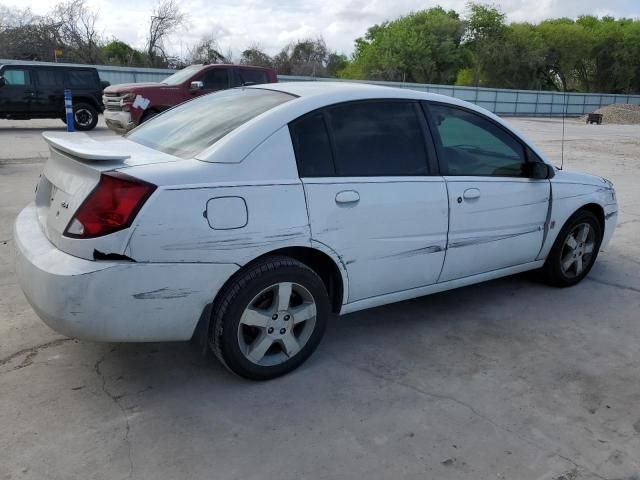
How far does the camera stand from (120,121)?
1270 centimetres

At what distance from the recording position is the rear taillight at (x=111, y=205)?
99.8 inches

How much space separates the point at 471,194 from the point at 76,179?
235 centimetres

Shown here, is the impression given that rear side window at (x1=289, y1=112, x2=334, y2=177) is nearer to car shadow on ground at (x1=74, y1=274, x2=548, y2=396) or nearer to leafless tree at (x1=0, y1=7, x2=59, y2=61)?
car shadow on ground at (x1=74, y1=274, x2=548, y2=396)

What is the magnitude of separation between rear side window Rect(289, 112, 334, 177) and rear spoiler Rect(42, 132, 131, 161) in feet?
2.83

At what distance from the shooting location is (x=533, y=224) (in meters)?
4.16

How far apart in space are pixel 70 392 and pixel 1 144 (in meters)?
12.2

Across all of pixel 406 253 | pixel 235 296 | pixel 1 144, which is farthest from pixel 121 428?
pixel 1 144

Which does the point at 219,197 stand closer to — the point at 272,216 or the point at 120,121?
the point at 272,216

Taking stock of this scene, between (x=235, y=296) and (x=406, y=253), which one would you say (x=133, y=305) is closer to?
(x=235, y=296)

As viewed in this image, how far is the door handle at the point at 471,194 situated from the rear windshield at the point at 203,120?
1267 mm

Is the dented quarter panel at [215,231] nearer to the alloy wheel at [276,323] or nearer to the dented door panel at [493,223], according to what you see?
the alloy wheel at [276,323]

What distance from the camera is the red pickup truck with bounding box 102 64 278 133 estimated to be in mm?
12625

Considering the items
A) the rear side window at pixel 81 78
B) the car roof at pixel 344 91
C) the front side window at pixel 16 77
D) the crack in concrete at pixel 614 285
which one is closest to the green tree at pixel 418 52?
the rear side window at pixel 81 78

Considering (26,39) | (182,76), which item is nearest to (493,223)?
(182,76)
